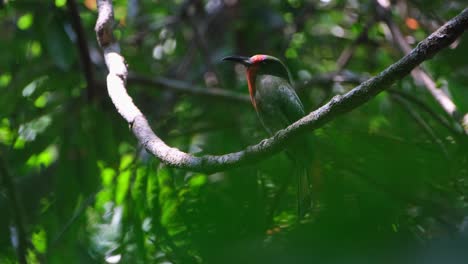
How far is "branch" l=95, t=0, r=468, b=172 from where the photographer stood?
1771 millimetres

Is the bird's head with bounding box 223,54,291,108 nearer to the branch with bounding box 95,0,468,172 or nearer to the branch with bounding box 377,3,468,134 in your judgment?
the branch with bounding box 377,3,468,134

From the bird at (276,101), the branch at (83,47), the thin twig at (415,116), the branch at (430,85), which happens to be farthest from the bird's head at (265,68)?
the branch at (83,47)

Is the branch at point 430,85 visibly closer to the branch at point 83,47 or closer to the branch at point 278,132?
the branch at point 278,132

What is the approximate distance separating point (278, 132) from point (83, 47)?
2455mm

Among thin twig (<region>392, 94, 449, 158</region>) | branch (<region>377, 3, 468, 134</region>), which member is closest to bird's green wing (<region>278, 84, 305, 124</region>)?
thin twig (<region>392, 94, 449, 158</region>)

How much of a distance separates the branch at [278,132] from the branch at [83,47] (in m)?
0.85

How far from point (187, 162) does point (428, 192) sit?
3.30ft

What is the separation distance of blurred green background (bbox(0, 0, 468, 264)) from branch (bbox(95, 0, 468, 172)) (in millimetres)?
85

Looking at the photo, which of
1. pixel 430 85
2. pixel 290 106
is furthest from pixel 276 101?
pixel 430 85

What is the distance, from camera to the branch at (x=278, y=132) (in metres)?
1.77

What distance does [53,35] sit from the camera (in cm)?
425

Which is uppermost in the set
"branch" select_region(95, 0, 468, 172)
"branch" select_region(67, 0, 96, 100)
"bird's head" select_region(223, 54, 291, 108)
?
"branch" select_region(67, 0, 96, 100)

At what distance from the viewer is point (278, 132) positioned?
2234 millimetres

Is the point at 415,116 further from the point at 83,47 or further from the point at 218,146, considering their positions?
the point at 83,47
